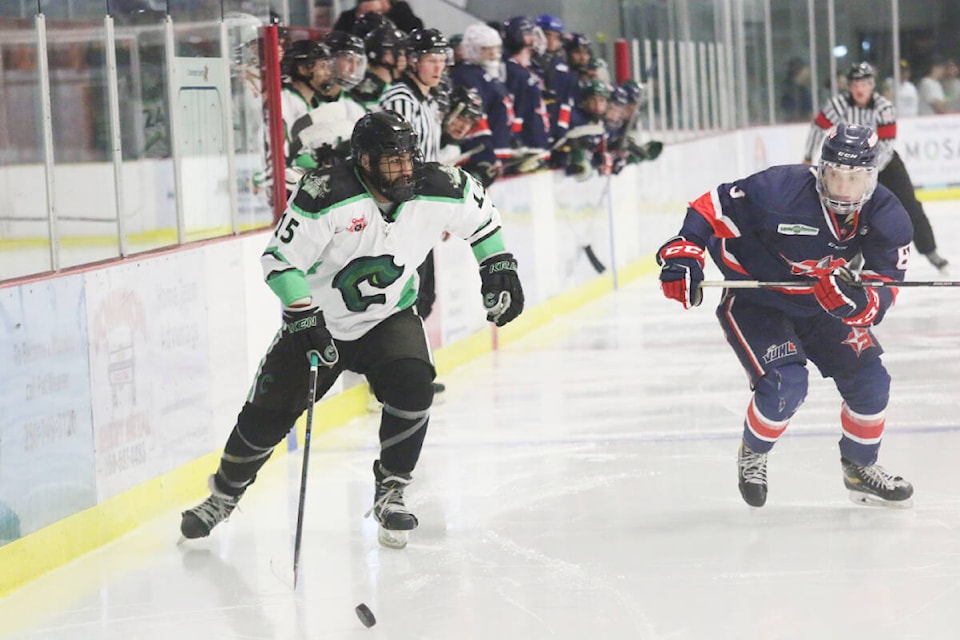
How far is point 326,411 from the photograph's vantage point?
246 inches

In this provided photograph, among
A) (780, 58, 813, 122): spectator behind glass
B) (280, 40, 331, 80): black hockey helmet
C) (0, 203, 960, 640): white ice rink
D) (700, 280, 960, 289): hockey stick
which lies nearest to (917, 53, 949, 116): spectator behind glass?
(780, 58, 813, 122): spectator behind glass

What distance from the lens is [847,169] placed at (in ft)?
13.6

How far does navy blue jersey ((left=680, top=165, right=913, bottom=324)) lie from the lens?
4332 mm

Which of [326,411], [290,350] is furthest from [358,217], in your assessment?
[326,411]

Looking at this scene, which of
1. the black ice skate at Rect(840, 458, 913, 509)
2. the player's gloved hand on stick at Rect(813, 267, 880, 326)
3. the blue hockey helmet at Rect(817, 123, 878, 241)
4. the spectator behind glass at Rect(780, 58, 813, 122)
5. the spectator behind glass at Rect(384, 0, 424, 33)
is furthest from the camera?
the spectator behind glass at Rect(780, 58, 813, 122)

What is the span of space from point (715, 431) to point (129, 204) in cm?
224

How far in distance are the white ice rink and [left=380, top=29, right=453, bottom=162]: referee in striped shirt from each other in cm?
116

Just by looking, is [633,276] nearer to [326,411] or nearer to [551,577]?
[326,411]

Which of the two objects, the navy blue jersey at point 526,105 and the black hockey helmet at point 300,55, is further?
the navy blue jersey at point 526,105

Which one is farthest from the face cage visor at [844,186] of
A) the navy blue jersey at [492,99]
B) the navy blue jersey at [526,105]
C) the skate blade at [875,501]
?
the navy blue jersey at [526,105]

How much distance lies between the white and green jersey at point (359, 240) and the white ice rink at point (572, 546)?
0.67 metres

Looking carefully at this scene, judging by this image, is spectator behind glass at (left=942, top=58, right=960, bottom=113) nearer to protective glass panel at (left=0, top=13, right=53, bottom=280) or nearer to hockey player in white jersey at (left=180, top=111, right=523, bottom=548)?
protective glass panel at (left=0, top=13, right=53, bottom=280)

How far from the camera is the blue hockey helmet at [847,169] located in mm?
4148

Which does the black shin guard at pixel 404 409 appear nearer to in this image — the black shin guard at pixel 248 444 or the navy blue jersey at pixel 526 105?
the black shin guard at pixel 248 444
